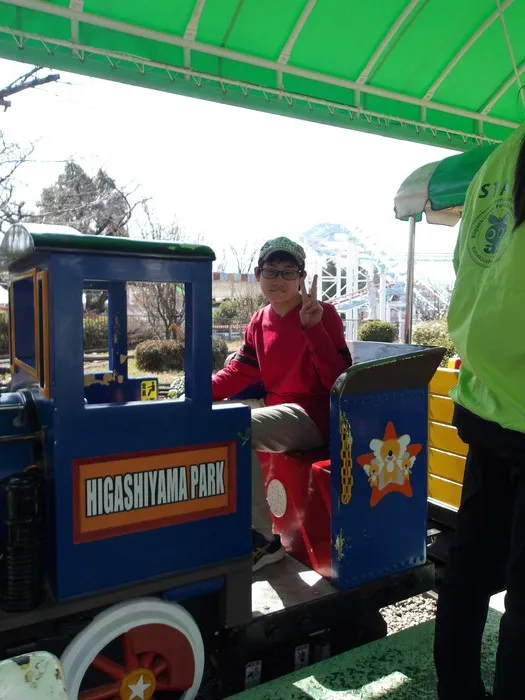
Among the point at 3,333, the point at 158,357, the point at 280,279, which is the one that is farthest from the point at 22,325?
the point at 3,333

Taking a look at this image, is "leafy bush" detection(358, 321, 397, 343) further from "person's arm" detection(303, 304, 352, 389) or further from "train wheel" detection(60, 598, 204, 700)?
"train wheel" detection(60, 598, 204, 700)

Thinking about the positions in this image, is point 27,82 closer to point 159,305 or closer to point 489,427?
point 159,305

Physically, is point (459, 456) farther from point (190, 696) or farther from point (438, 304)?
point (438, 304)

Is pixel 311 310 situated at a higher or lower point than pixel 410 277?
lower

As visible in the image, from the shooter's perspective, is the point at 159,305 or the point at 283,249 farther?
the point at 159,305

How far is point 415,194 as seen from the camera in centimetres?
329

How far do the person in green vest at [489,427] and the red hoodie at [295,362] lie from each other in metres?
0.84

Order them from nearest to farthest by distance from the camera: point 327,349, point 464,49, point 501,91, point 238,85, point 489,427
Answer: point 489,427 < point 327,349 < point 238,85 < point 464,49 < point 501,91

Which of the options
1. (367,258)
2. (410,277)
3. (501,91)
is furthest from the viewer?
(367,258)

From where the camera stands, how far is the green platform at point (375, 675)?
6.42ft

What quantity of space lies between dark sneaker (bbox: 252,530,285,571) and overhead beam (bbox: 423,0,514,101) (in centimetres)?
298

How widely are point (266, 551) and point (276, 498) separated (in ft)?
0.83

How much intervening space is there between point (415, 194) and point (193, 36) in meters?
1.44

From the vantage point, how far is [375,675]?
205cm
